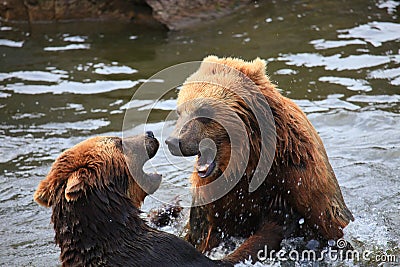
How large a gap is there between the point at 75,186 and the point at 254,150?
1.50 meters

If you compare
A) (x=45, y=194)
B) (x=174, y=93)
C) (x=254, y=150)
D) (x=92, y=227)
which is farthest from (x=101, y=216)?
(x=174, y=93)

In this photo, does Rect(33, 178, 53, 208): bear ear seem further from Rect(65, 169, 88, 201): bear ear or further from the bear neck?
Rect(65, 169, 88, 201): bear ear

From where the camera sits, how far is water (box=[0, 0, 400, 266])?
7949 mm

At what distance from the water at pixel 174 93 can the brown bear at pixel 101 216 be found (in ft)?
5.21

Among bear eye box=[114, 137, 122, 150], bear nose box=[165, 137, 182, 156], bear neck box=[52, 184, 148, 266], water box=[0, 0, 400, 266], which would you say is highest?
bear nose box=[165, 137, 182, 156]

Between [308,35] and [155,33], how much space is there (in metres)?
2.74

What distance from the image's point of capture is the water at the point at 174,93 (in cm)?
795

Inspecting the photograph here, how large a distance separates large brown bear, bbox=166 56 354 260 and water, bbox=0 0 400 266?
27.8 inches

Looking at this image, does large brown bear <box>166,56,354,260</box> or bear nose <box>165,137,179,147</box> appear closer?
bear nose <box>165,137,179,147</box>

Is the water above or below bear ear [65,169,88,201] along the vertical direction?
below

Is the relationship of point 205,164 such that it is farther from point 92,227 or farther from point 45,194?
point 45,194

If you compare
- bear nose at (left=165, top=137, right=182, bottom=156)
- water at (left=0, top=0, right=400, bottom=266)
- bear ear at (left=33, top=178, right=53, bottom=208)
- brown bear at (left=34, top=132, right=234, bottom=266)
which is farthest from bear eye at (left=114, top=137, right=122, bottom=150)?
water at (left=0, top=0, right=400, bottom=266)

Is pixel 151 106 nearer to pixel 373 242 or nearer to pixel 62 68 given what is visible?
pixel 62 68

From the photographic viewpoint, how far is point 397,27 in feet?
40.7
